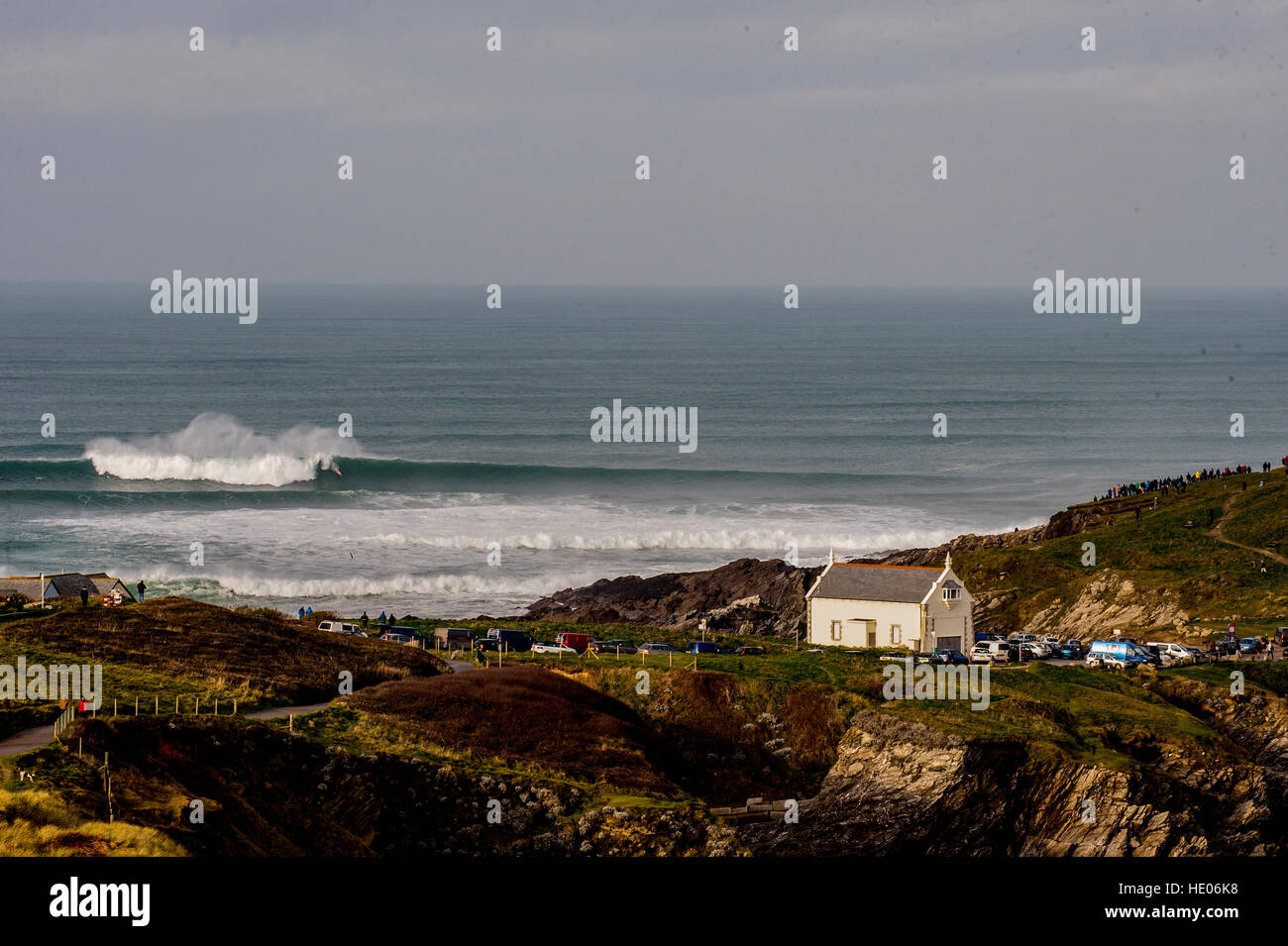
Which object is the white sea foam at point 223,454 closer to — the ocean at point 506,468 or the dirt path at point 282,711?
the ocean at point 506,468

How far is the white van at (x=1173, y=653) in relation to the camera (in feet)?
170

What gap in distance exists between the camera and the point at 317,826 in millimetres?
31719

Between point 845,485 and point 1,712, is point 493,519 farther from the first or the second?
point 1,712

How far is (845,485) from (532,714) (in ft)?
231

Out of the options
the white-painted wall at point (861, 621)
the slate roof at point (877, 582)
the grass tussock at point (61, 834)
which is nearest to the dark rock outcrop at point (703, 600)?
the slate roof at point (877, 582)

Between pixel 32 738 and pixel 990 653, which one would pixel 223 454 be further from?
pixel 32 738

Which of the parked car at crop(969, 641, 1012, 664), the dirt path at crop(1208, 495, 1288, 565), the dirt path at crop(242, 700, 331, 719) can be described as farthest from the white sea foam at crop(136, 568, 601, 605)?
the dirt path at crop(242, 700, 331, 719)

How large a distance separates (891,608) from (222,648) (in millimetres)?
23848

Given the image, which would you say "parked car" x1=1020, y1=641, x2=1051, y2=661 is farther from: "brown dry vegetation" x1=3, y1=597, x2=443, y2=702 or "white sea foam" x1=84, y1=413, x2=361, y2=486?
"white sea foam" x1=84, y1=413, x2=361, y2=486

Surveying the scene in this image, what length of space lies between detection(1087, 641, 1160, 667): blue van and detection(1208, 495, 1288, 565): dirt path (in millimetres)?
16417

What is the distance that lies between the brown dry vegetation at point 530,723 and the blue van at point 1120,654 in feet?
60.9

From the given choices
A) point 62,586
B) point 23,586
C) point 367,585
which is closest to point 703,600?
point 367,585

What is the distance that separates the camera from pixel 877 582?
183ft

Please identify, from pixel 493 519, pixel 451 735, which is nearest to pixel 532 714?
pixel 451 735
